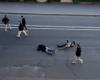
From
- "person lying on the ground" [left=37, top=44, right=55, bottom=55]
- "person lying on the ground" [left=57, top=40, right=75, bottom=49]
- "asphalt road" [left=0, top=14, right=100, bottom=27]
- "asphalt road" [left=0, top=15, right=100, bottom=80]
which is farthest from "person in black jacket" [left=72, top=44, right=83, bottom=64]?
"asphalt road" [left=0, top=14, right=100, bottom=27]

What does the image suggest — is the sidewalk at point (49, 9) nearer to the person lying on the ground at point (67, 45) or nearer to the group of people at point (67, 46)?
the person lying on the ground at point (67, 45)

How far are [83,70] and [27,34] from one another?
→ 9.16 metres

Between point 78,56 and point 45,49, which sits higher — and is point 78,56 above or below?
above

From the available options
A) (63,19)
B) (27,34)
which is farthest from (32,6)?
(27,34)

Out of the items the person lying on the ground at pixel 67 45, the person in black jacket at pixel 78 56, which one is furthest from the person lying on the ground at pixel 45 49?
the person in black jacket at pixel 78 56

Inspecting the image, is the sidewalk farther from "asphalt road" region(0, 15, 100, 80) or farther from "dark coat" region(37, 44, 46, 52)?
"dark coat" region(37, 44, 46, 52)

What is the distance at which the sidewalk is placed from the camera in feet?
129

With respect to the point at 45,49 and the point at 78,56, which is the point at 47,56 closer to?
the point at 45,49

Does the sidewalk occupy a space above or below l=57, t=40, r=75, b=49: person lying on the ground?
below

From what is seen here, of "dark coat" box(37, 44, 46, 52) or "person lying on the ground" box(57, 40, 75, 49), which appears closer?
"dark coat" box(37, 44, 46, 52)

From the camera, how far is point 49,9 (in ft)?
139

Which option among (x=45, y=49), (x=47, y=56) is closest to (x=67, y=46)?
(x=45, y=49)

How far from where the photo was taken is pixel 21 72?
19094 mm

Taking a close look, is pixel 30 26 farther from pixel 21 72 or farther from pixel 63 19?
pixel 21 72
